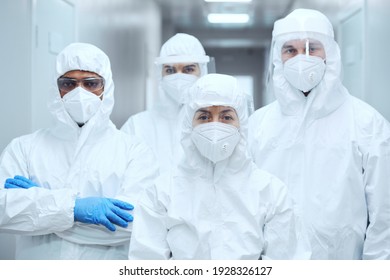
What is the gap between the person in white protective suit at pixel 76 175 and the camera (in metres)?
1.58

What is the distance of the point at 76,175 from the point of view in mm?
1713

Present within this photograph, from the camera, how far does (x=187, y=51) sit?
8.87ft

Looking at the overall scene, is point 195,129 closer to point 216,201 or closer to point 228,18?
point 216,201

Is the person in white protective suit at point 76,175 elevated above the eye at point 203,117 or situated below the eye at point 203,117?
below

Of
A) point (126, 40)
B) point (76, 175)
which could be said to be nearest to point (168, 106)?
point (76, 175)

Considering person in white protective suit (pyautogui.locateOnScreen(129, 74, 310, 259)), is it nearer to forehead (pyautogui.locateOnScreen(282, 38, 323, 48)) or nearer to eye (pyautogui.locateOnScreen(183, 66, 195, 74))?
forehead (pyautogui.locateOnScreen(282, 38, 323, 48))

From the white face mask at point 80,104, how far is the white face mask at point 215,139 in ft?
1.50

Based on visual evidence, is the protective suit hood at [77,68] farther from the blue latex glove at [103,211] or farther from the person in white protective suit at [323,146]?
the person in white protective suit at [323,146]

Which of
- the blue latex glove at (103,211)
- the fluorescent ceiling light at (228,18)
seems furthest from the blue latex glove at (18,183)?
the fluorescent ceiling light at (228,18)

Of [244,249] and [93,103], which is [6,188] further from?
[244,249]

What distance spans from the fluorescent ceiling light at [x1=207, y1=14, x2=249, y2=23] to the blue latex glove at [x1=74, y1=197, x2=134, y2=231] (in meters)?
3.86

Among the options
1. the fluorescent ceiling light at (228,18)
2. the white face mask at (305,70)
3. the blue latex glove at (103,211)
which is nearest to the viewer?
the blue latex glove at (103,211)

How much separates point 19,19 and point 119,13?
166 centimetres

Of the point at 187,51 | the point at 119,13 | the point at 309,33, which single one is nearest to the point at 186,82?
the point at 187,51
